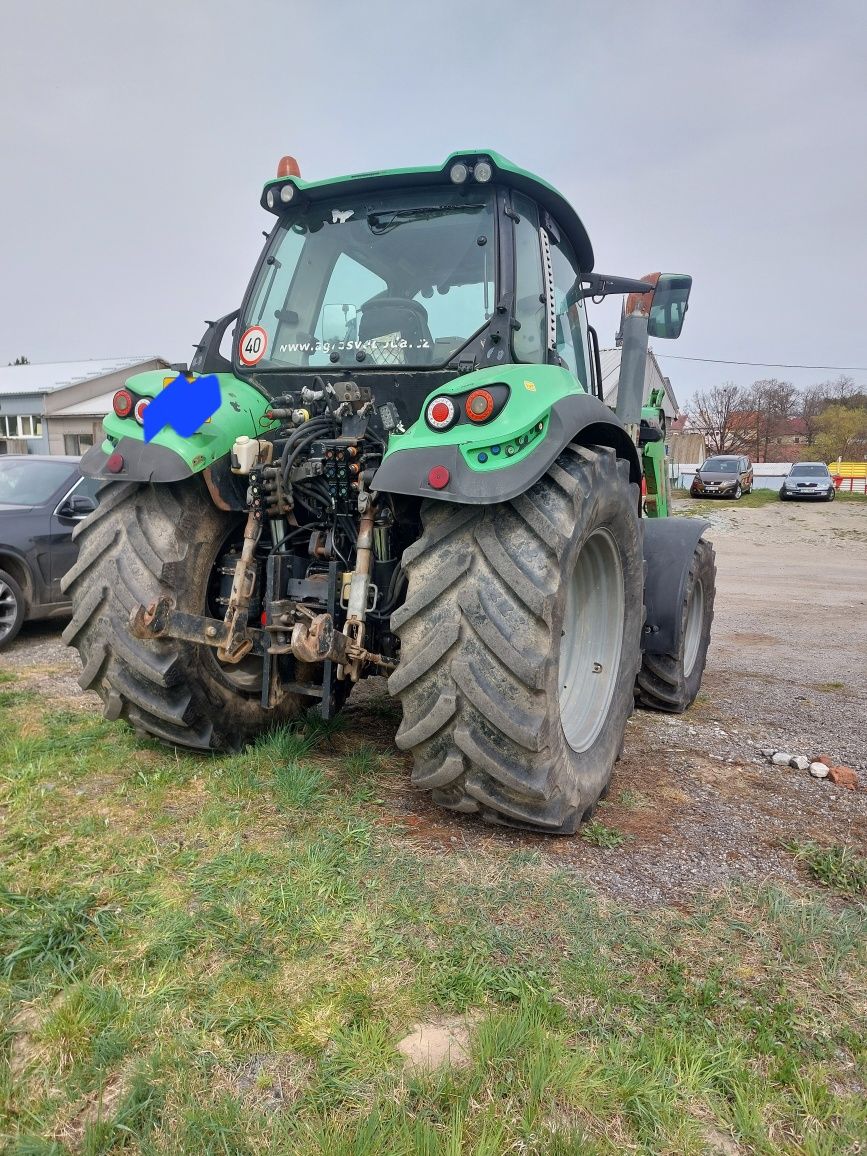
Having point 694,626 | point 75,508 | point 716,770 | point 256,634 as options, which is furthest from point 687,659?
point 75,508

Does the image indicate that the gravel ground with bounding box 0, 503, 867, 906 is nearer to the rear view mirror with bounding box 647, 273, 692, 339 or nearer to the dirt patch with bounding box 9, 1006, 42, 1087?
the dirt patch with bounding box 9, 1006, 42, 1087

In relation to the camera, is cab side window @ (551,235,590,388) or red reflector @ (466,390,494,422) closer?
red reflector @ (466,390,494,422)

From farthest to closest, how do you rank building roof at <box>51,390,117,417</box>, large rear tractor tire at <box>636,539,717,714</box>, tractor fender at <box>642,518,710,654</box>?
1. building roof at <box>51,390,117,417</box>
2. large rear tractor tire at <box>636,539,717,714</box>
3. tractor fender at <box>642,518,710,654</box>

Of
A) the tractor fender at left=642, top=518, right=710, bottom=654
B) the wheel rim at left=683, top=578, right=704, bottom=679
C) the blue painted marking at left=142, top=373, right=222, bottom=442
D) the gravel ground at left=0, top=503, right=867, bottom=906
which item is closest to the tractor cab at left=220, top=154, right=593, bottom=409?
the blue painted marking at left=142, top=373, right=222, bottom=442

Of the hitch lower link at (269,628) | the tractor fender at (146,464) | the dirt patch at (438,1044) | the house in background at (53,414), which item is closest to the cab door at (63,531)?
the tractor fender at (146,464)

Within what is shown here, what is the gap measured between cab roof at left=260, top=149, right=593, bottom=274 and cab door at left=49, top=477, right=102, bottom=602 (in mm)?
4062

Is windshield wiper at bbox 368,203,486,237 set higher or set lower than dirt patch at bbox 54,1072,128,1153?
higher

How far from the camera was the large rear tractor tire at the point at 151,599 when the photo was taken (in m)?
3.31

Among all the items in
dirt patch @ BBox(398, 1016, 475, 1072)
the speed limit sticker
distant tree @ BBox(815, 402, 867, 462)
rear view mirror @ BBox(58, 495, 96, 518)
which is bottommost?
dirt patch @ BBox(398, 1016, 475, 1072)

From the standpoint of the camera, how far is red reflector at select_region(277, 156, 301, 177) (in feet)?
12.4

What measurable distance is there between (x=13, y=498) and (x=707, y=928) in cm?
660

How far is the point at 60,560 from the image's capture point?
6.86 m

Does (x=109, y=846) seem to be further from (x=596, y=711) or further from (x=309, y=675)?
(x=596, y=711)

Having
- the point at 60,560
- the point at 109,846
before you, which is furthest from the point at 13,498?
the point at 109,846
